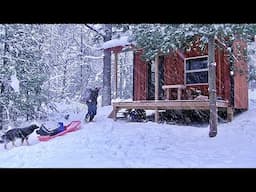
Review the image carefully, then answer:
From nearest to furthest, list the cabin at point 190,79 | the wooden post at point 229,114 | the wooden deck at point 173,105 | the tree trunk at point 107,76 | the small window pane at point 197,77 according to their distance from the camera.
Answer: the wooden deck at point 173,105 < the wooden post at point 229,114 < the cabin at point 190,79 < the small window pane at point 197,77 < the tree trunk at point 107,76

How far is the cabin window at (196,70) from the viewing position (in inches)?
317

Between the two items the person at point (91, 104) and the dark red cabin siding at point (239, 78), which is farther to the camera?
the person at point (91, 104)

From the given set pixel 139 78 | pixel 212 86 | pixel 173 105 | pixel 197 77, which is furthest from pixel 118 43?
pixel 212 86

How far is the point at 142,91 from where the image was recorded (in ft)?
30.4

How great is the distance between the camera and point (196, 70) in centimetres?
817

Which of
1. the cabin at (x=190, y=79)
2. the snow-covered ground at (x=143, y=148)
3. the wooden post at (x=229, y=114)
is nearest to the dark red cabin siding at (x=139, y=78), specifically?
the cabin at (x=190, y=79)

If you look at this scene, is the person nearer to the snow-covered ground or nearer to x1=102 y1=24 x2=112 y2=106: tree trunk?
the snow-covered ground

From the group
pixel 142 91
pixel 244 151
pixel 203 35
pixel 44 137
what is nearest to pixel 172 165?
pixel 244 151

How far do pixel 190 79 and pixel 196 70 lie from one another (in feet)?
0.87

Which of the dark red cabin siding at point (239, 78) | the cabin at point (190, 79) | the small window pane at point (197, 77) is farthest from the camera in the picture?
the small window pane at point (197, 77)

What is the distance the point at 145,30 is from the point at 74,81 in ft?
38.1

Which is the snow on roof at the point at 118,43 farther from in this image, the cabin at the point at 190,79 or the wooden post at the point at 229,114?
the wooden post at the point at 229,114

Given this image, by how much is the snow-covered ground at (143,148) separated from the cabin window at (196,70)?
1237 mm
